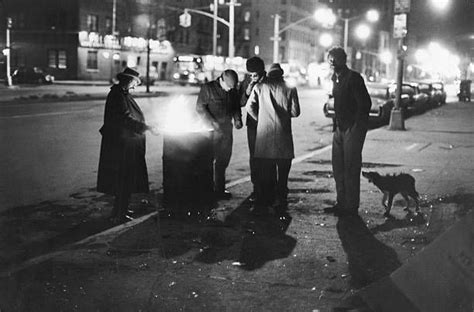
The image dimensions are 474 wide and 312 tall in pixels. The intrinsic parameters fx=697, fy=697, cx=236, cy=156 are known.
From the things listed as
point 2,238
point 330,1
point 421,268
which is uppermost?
point 330,1

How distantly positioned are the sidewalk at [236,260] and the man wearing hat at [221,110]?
2.14 ft

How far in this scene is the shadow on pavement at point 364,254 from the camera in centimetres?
569

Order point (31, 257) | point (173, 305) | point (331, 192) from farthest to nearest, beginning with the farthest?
1. point (331, 192)
2. point (31, 257)
3. point (173, 305)

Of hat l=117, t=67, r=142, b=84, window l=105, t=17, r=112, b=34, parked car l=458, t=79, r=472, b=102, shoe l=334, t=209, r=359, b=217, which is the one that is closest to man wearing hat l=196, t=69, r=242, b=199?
hat l=117, t=67, r=142, b=84

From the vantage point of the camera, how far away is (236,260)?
20.1 feet

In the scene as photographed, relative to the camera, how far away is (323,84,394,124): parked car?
24766 millimetres

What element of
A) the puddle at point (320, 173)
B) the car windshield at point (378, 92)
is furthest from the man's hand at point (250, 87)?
the car windshield at point (378, 92)

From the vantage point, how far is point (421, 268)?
14.7ft

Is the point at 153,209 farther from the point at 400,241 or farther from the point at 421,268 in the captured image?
the point at 421,268

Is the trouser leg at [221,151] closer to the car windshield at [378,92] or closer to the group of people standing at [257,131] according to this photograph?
the group of people standing at [257,131]

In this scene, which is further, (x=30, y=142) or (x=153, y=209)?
(x=30, y=142)

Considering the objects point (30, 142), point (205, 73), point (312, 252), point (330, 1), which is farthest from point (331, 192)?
point (330, 1)

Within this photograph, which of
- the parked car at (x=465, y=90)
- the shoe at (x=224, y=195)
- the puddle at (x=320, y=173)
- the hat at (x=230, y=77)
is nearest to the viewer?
the hat at (x=230, y=77)

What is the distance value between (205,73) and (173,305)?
64.6m
